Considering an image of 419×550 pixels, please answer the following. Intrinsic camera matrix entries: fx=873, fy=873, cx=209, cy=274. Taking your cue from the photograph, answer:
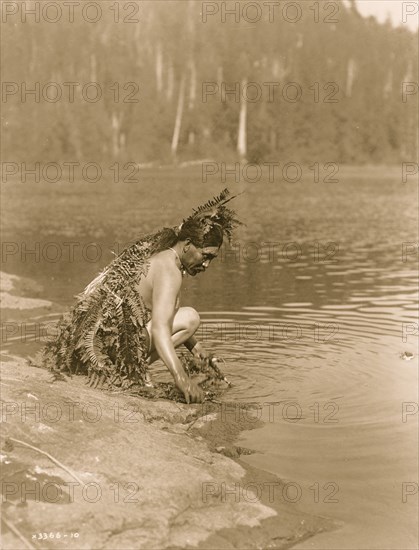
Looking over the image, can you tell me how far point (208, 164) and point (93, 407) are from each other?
51067 millimetres

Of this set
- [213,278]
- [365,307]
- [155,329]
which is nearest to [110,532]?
[155,329]

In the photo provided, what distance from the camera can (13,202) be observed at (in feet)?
97.9

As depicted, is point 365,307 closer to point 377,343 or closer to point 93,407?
point 377,343

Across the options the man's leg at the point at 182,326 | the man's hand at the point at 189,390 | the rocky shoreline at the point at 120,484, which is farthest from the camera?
the man's leg at the point at 182,326

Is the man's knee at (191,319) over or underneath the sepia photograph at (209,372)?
over

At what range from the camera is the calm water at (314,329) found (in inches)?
225

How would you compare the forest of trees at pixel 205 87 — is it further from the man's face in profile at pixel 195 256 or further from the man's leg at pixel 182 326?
the man's face in profile at pixel 195 256

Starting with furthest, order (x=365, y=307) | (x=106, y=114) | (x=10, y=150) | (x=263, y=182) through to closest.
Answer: (x=106, y=114), (x=10, y=150), (x=263, y=182), (x=365, y=307)

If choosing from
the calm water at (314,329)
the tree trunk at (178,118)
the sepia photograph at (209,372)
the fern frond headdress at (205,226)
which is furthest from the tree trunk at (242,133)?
the fern frond headdress at (205,226)

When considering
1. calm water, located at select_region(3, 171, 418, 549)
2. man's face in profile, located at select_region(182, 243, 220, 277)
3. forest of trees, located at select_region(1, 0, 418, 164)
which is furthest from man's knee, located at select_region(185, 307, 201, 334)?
forest of trees, located at select_region(1, 0, 418, 164)

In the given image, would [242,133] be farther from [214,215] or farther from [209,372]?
[214,215]

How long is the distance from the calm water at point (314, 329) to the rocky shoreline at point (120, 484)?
347mm

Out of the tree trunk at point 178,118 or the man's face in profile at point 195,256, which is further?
the tree trunk at point 178,118

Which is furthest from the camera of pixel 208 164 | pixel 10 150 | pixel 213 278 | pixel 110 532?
pixel 10 150
